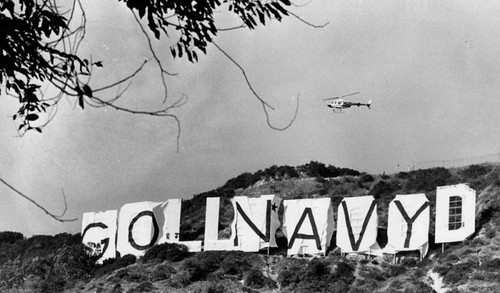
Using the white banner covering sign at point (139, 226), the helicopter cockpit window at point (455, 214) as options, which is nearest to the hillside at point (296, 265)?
the white banner covering sign at point (139, 226)

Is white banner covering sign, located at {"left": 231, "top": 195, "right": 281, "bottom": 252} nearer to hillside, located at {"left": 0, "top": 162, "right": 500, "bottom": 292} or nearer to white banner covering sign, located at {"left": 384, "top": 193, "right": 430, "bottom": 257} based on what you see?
hillside, located at {"left": 0, "top": 162, "right": 500, "bottom": 292}

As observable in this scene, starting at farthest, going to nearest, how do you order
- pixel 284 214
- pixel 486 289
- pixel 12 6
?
pixel 284 214 → pixel 486 289 → pixel 12 6

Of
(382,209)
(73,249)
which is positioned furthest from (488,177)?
(73,249)

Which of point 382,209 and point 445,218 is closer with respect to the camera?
point 445,218

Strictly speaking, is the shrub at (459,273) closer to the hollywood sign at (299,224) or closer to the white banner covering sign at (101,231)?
the hollywood sign at (299,224)

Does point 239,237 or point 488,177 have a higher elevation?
point 488,177

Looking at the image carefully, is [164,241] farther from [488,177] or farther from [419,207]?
[488,177]

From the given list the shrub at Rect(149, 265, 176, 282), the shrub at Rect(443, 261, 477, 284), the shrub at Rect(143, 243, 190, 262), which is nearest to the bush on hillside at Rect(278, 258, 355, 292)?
the shrub at Rect(443, 261, 477, 284)

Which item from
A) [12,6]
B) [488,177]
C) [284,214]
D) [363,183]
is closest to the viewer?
[12,6]

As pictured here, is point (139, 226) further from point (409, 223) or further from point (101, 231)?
point (409, 223)
